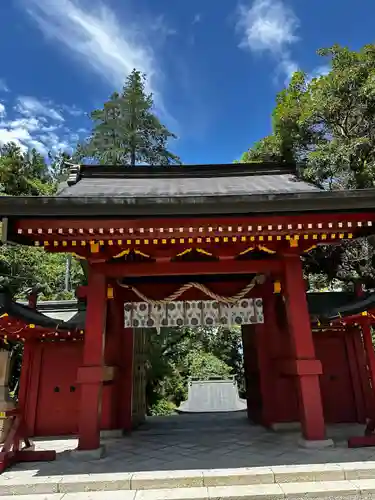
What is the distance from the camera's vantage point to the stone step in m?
3.75

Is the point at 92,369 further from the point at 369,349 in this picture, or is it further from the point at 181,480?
the point at 369,349

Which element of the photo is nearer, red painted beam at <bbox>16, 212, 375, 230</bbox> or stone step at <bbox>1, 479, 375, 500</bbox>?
stone step at <bbox>1, 479, 375, 500</bbox>

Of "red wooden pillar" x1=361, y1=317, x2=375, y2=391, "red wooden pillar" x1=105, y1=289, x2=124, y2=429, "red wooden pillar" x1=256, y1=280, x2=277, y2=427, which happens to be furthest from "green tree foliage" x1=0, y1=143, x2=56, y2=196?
"red wooden pillar" x1=361, y1=317, x2=375, y2=391

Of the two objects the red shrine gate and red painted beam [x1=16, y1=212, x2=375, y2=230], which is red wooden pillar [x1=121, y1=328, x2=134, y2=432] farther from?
red painted beam [x1=16, y1=212, x2=375, y2=230]

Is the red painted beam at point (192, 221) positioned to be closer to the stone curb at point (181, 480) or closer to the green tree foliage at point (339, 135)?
the stone curb at point (181, 480)

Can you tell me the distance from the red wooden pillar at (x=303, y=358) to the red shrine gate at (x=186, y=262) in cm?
2

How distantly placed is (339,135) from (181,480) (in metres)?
10.4

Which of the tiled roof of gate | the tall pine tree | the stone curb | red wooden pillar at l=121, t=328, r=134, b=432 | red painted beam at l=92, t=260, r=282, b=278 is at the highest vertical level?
the tall pine tree

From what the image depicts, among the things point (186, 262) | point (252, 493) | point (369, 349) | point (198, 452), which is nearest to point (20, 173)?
point (186, 262)

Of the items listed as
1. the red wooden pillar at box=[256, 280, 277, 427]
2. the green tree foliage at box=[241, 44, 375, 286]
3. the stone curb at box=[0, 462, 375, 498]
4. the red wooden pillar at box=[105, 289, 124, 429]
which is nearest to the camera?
the stone curb at box=[0, 462, 375, 498]

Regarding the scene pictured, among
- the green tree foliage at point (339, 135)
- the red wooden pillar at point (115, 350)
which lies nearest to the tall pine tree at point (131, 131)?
the green tree foliage at point (339, 135)

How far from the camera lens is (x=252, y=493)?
380cm

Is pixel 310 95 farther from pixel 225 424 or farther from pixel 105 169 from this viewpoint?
pixel 225 424

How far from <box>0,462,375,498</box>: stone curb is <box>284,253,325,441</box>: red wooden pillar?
110cm
